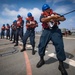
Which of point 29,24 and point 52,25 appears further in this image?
point 29,24

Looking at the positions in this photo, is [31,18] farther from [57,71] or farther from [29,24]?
[57,71]

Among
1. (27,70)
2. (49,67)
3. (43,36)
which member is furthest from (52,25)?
(27,70)

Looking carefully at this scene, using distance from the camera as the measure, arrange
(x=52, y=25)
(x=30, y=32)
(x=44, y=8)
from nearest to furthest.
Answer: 1. (x=52, y=25)
2. (x=44, y=8)
3. (x=30, y=32)

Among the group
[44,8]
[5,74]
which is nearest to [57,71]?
[5,74]

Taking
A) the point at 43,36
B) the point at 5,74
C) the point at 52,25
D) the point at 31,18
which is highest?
the point at 31,18

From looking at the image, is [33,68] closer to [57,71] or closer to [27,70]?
[27,70]

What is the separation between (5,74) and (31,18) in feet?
13.3

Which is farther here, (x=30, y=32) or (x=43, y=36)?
(x=30, y=32)

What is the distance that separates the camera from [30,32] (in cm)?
704

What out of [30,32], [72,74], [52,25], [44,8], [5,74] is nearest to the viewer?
[72,74]

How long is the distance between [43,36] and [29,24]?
9.21 ft

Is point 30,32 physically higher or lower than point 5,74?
higher

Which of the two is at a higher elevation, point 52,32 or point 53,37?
point 52,32

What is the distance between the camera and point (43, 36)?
14.7 ft
